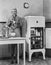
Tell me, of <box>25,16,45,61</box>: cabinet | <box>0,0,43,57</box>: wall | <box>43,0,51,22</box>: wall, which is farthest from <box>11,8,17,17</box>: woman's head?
<box>43,0,51,22</box>: wall

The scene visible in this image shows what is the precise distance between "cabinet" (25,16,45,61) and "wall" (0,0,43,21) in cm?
58

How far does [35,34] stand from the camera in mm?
4859

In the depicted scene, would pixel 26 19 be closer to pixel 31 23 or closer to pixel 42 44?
pixel 31 23

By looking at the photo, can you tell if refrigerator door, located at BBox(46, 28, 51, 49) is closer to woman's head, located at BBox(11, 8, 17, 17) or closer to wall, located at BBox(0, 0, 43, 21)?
wall, located at BBox(0, 0, 43, 21)

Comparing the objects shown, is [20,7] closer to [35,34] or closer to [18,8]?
[18,8]

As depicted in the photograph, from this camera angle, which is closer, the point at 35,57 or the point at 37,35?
the point at 37,35

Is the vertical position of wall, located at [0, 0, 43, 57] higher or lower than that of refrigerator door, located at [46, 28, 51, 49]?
higher

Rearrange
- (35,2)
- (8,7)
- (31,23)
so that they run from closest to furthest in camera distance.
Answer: (31,23) → (8,7) → (35,2)

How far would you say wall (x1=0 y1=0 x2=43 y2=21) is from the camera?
5.06 metres

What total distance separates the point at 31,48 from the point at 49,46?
0.81m

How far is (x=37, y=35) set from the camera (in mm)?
4887

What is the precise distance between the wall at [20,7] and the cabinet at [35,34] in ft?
1.89

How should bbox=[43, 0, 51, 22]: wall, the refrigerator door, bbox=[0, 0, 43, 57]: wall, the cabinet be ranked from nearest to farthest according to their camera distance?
the cabinet < bbox=[0, 0, 43, 57]: wall < the refrigerator door < bbox=[43, 0, 51, 22]: wall

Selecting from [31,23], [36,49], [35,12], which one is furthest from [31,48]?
[35,12]
